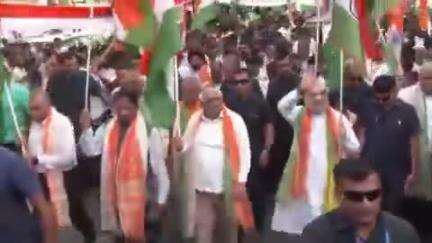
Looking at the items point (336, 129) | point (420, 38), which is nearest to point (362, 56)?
point (336, 129)

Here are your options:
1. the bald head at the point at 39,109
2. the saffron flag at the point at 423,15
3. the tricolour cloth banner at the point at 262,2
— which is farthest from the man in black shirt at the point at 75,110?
the tricolour cloth banner at the point at 262,2

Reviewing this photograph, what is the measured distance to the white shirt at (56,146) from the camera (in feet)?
29.9

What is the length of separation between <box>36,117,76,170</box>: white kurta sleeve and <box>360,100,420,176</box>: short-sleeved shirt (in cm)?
212

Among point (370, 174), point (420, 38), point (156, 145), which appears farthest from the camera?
point (420, 38)

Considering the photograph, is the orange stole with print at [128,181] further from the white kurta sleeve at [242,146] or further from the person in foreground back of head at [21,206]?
the person in foreground back of head at [21,206]

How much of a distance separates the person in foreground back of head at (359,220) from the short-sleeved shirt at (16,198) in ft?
5.66

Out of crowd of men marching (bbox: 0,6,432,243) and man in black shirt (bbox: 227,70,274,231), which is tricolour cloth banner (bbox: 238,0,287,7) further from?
crowd of men marching (bbox: 0,6,432,243)

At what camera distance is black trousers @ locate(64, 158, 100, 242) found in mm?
10039

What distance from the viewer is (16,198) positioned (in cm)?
592

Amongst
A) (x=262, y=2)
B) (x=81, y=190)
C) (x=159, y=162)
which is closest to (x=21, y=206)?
(x=159, y=162)

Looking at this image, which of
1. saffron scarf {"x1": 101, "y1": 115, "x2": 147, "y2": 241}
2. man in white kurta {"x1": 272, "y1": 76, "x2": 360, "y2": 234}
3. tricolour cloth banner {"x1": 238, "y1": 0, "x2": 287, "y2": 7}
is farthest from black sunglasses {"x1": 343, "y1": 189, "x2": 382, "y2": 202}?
tricolour cloth banner {"x1": 238, "y1": 0, "x2": 287, "y2": 7}

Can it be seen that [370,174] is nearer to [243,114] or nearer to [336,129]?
[336,129]

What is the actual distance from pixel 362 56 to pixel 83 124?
7.42ft

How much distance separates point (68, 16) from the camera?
527 inches
